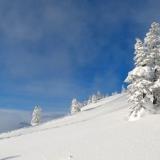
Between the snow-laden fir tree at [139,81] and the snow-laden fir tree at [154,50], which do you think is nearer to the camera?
the snow-laden fir tree at [139,81]

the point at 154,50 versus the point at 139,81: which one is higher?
the point at 154,50

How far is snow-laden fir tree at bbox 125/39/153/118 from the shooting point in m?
51.9

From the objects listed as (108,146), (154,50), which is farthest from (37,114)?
(108,146)

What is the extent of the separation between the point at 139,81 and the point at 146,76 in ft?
4.24

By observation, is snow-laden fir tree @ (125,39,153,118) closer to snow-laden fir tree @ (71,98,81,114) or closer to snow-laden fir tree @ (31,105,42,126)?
snow-laden fir tree @ (31,105,42,126)

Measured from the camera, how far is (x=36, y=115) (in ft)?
525

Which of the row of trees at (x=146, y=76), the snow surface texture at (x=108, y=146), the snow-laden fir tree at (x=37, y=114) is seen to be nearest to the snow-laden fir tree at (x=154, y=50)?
the row of trees at (x=146, y=76)

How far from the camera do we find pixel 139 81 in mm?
52625


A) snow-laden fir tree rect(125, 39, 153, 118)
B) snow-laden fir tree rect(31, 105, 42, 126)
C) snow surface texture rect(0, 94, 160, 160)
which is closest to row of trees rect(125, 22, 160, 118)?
snow-laden fir tree rect(125, 39, 153, 118)

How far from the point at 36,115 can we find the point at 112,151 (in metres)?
129

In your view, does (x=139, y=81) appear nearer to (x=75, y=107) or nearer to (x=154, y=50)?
(x=154, y=50)

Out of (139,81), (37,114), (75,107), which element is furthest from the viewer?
(75,107)

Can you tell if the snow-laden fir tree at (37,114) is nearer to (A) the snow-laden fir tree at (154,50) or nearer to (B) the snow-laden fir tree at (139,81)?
(B) the snow-laden fir tree at (139,81)

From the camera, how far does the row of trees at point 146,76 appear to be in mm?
51906
